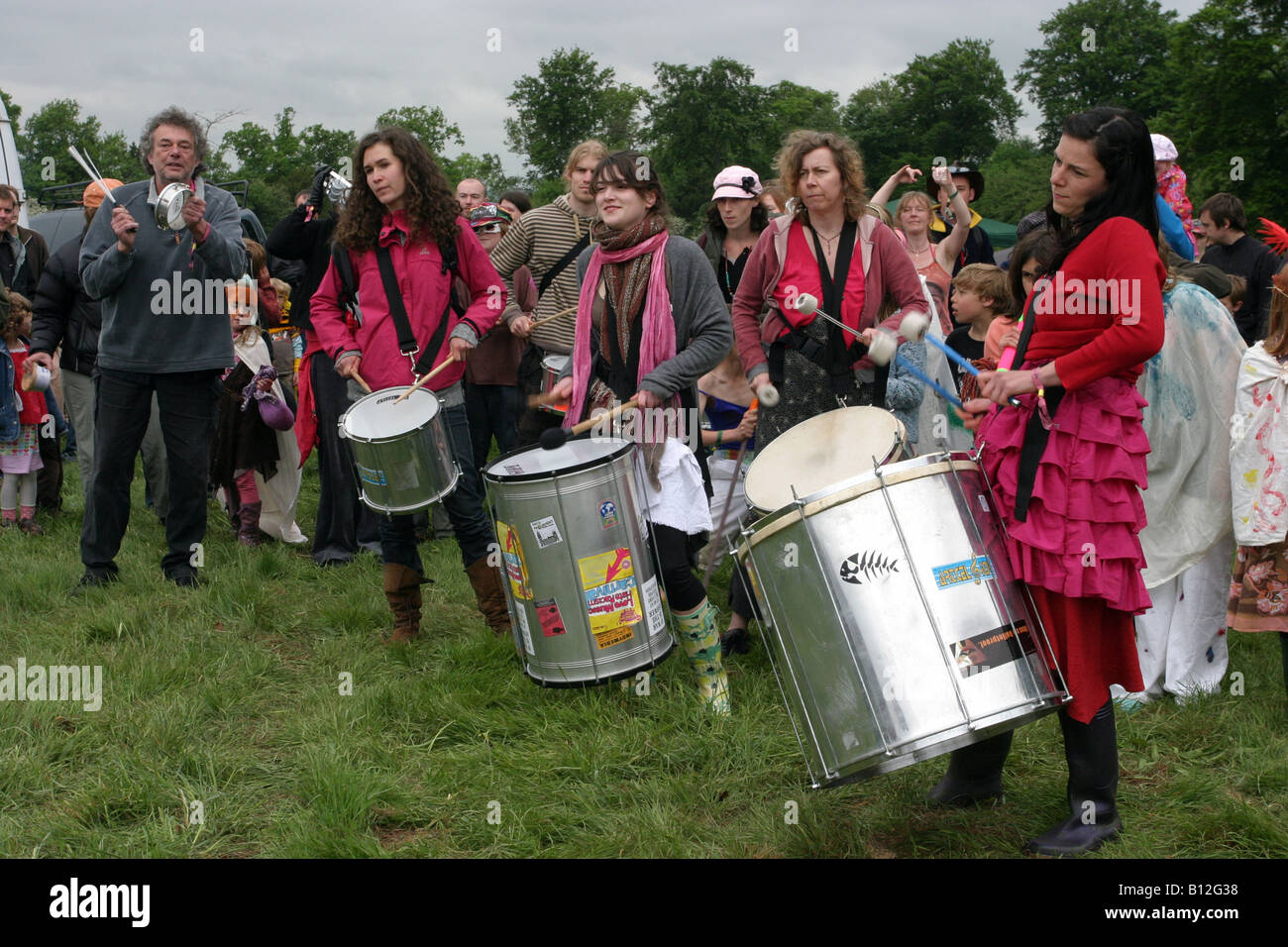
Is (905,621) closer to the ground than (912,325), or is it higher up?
closer to the ground

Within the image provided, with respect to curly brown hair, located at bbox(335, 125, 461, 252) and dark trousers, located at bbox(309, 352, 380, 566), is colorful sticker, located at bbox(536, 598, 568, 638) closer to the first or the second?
curly brown hair, located at bbox(335, 125, 461, 252)

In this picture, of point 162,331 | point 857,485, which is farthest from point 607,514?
point 162,331

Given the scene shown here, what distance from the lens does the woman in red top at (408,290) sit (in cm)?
513

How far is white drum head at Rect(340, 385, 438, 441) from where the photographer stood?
15.2ft

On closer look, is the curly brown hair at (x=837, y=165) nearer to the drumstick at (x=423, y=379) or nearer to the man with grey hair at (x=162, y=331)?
the drumstick at (x=423, y=379)

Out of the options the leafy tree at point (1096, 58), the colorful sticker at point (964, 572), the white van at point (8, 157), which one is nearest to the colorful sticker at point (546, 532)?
the colorful sticker at point (964, 572)

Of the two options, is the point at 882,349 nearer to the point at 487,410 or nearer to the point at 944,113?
the point at 487,410

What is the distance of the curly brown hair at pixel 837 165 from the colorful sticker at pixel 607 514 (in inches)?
62.7

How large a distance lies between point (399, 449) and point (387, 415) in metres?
0.20

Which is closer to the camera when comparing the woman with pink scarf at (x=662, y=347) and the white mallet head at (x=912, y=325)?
the white mallet head at (x=912, y=325)

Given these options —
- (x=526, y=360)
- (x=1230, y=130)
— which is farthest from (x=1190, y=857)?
(x=1230, y=130)

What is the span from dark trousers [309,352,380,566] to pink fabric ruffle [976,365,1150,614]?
4.55 meters

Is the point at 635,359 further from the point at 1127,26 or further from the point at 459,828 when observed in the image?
the point at 1127,26

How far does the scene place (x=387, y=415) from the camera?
4.75m
